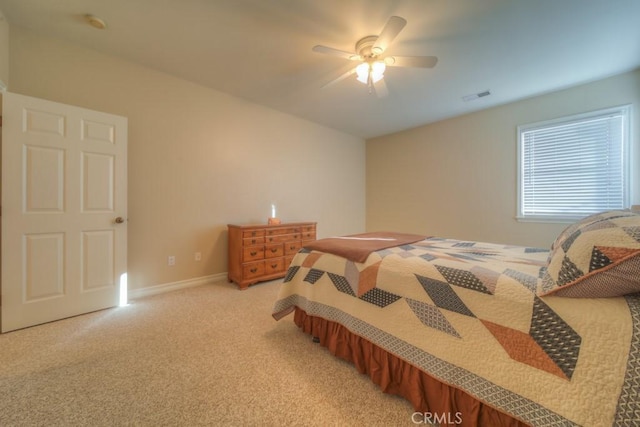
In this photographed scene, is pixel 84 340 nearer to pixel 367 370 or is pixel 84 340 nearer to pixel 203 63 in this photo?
pixel 367 370

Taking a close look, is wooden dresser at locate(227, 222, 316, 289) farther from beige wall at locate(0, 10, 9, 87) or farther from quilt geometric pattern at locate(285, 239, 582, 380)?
beige wall at locate(0, 10, 9, 87)

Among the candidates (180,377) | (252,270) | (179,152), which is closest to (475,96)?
(252,270)

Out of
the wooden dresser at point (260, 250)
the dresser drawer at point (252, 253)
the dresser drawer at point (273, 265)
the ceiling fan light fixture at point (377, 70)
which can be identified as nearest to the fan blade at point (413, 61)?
the ceiling fan light fixture at point (377, 70)

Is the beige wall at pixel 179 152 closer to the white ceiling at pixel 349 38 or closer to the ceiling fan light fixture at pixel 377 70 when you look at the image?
the white ceiling at pixel 349 38

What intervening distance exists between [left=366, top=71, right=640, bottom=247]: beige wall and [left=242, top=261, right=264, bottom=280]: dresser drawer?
2.84 m

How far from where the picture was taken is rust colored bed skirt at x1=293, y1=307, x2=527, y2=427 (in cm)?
100

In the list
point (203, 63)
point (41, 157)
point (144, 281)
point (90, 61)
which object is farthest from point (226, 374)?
point (90, 61)

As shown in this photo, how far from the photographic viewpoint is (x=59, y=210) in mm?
2080

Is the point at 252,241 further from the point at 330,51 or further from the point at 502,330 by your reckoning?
the point at 502,330

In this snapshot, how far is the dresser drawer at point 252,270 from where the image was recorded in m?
2.95

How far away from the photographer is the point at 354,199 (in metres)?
5.10

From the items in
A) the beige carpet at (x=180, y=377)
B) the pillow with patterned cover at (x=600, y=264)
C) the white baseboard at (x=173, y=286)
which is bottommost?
the beige carpet at (x=180, y=377)

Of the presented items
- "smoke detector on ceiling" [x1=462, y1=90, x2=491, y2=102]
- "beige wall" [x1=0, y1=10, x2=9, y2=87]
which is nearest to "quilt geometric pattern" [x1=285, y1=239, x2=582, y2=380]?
"smoke detector on ceiling" [x1=462, y1=90, x2=491, y2=102]

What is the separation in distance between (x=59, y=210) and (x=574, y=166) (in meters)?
5.73
